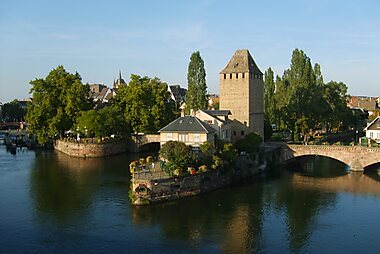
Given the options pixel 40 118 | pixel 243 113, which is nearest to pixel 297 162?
pixel 243 113

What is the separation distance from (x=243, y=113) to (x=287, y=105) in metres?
15.6

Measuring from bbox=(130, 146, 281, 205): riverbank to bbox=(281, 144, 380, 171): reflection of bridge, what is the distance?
1106cm

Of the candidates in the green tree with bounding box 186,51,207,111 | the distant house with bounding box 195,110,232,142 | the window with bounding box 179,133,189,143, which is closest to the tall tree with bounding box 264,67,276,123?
the green tree with bounding box 186,51,207,111

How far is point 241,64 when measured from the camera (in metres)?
60.1

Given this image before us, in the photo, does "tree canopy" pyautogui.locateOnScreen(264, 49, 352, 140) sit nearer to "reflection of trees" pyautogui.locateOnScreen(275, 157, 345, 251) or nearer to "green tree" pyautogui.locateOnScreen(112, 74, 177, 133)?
"reflection of trees" pyautogui.locateOnScreen(275, 157, 345, 251)

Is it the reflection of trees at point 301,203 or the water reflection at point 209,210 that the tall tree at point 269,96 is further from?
the water reflection at point 209,210

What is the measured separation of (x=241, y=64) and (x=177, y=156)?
23.3 metres

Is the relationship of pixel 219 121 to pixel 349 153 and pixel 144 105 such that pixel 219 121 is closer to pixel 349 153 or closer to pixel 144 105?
pixel 349 153

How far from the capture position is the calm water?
29.2 m

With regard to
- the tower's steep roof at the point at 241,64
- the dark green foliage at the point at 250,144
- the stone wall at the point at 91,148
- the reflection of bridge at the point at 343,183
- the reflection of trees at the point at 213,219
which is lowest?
the reflection of trees at the point at 213,219

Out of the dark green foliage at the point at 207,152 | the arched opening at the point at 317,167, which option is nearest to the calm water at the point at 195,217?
the arched opening at the point at 317,167

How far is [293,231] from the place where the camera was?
3244cm

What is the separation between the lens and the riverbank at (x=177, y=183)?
38.5 meters

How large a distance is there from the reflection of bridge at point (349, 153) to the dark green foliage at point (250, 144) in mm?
5903
